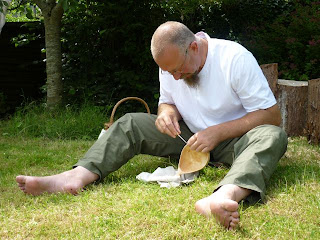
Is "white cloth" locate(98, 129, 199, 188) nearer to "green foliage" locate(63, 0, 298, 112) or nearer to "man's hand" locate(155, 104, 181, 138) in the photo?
"man's hand" locate(155, 104, 181, 138)

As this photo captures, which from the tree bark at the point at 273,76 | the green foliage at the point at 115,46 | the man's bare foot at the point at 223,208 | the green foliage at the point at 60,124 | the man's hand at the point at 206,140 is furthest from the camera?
the green foliage at the point at 115,46

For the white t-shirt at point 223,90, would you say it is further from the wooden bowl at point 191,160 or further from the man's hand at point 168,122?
the wooden bowl at point 191,160

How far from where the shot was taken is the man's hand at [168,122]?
2973mm

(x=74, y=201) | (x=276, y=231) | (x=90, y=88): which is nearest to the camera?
(x=276, y=231)

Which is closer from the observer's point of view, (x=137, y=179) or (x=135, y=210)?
(x=135, y=210)

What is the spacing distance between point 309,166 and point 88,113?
3.05m

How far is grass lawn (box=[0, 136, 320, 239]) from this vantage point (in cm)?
216

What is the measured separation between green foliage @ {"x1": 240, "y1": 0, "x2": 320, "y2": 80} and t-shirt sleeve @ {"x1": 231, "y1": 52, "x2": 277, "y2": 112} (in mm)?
3430

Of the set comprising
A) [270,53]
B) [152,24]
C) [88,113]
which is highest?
[152,24]

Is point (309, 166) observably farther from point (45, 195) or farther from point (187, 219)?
point (45, 195)

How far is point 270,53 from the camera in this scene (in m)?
6.68

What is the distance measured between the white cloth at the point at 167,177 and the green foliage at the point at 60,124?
7.17 feet

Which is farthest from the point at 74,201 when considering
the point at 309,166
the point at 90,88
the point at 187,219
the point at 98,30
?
the point at 98,30

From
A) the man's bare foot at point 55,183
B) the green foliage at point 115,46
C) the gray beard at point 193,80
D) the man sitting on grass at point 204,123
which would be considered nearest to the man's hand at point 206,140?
the man sitting on grass at point 204,123
